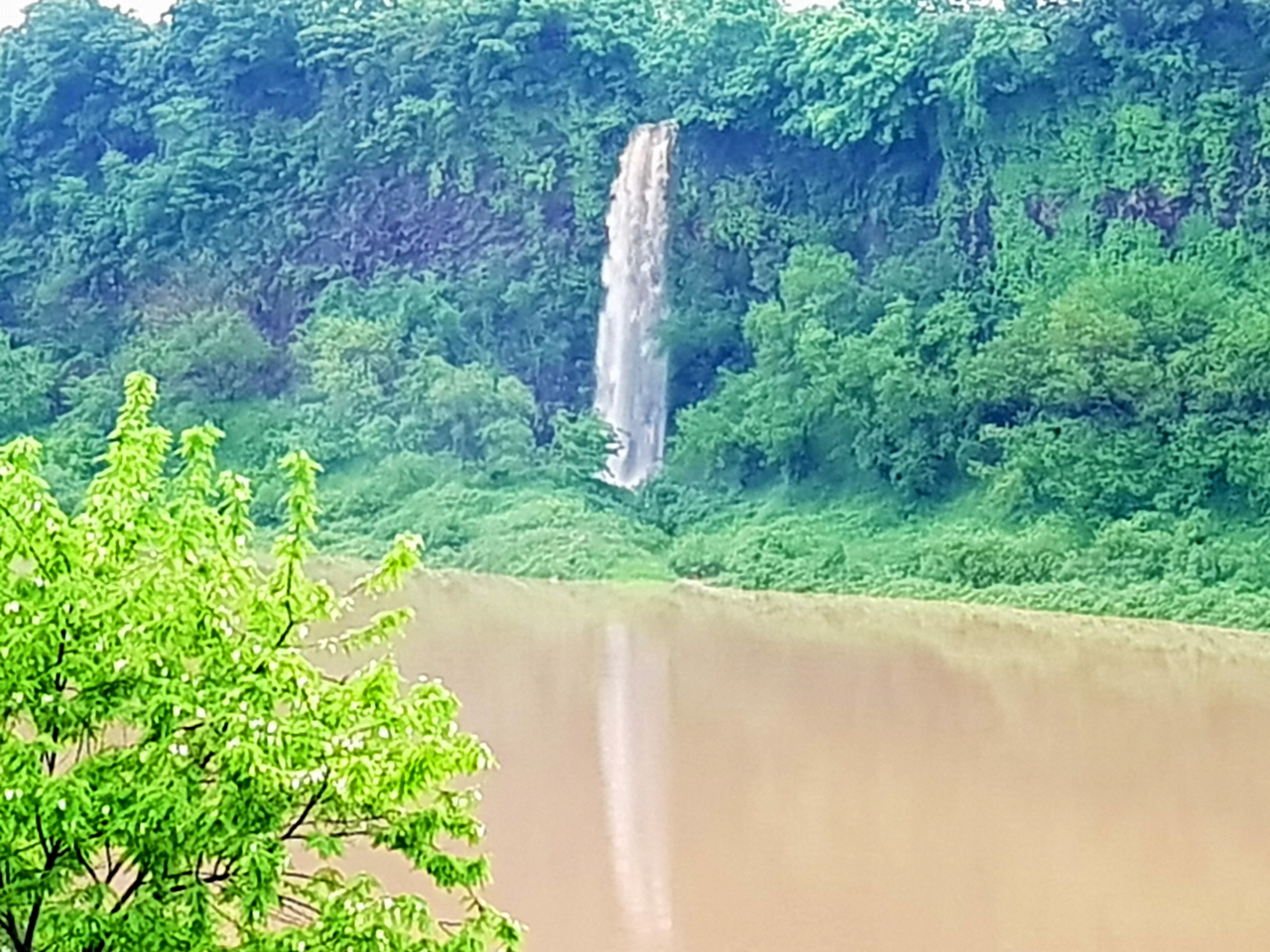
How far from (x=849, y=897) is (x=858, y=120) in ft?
58.7

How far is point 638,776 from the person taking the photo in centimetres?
1252

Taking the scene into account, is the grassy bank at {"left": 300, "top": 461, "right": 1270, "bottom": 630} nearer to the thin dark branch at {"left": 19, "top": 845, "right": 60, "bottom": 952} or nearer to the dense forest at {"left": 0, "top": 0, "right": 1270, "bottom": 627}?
the dense forest at {"left": 0, "top": 0, "right": 1270, "bottom": 627}

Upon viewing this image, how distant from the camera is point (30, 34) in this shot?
34.7 meters

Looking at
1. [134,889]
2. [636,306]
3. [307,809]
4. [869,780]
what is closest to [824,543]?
[636,306]

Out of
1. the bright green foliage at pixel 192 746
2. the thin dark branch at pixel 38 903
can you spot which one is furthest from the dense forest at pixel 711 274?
the thin dark branch at pixel 38 903

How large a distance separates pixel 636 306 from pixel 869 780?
16.9 m

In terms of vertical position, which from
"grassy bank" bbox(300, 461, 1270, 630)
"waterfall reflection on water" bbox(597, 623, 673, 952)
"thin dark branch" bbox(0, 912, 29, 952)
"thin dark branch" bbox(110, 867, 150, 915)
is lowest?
"thin dark branch" bbox(0, 912, 29, 952)

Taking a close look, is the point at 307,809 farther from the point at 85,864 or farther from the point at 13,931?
the point at 13,931

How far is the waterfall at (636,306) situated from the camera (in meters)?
27.8

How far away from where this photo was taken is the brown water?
9.59 metres

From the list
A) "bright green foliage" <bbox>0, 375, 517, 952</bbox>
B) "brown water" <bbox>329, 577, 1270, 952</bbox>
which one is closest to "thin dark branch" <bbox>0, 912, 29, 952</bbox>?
"bright green foliage" <bbox>0, 375, 517, 952</bbox>

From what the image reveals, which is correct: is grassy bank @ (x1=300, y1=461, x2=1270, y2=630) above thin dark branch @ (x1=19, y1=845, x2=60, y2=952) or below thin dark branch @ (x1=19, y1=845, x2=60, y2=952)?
above

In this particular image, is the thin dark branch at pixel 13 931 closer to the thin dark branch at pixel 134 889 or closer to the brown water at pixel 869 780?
the thin dark branch at pixel 134 889

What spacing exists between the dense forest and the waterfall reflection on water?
5066 mm
